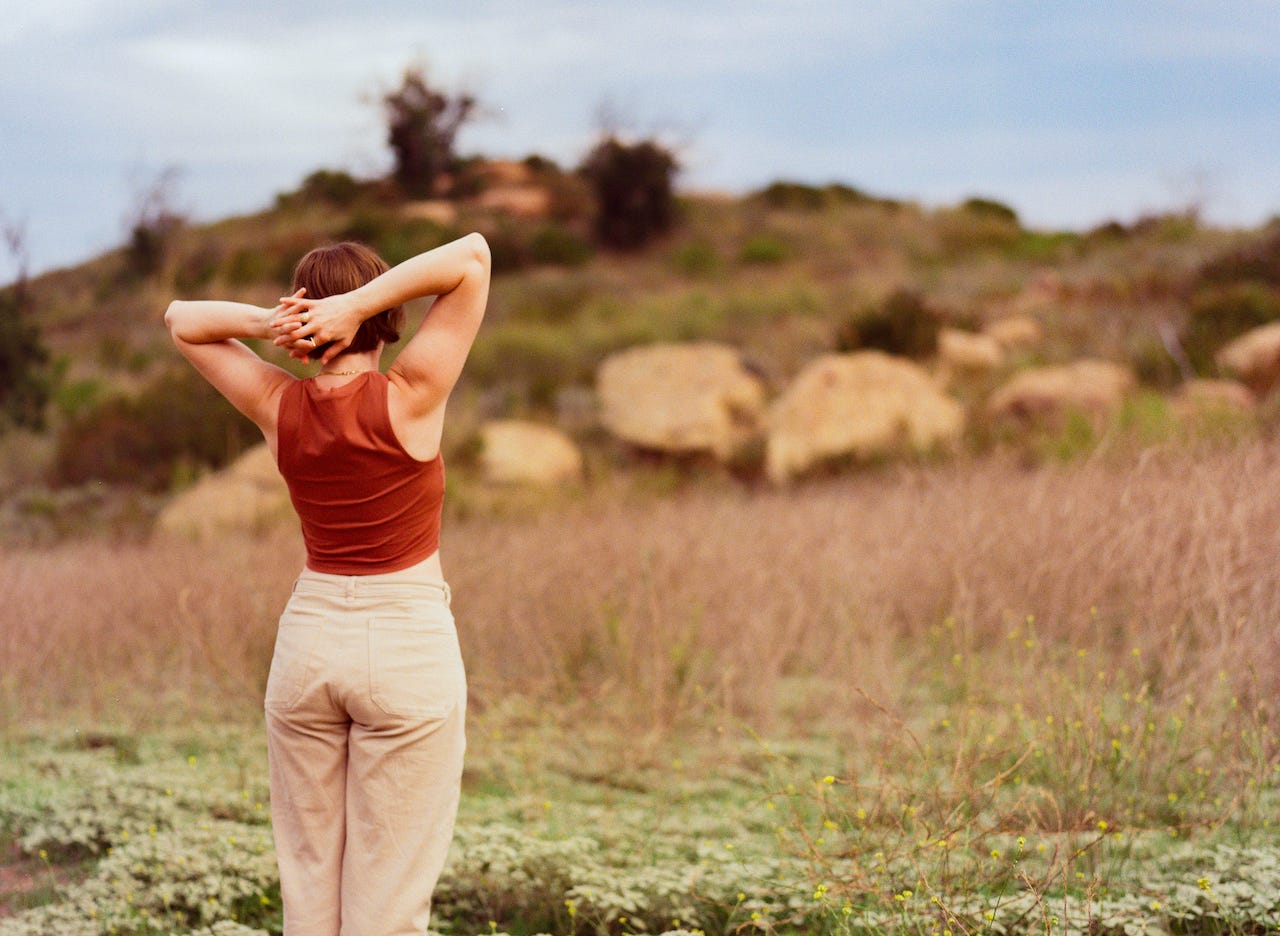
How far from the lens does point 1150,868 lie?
3848 millimetres

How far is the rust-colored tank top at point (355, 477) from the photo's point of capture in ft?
8.95

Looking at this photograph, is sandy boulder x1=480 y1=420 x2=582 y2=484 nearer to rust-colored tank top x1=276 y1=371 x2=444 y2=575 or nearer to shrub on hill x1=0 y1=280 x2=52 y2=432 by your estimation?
shrub on hill x1=0 y1=280 x2=52 y2=432

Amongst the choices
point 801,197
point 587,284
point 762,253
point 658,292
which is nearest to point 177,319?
point 587,284

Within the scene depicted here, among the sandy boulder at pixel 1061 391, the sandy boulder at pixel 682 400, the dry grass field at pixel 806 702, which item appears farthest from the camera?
the sandy boulder at pixel 682 400

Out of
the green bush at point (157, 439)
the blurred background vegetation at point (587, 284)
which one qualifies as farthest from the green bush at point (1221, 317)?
the green bush at point (157, 439)

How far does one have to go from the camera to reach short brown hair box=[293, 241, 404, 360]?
281 centimetres

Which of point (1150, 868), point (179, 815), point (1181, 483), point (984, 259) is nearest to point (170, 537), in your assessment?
point (179, 815)

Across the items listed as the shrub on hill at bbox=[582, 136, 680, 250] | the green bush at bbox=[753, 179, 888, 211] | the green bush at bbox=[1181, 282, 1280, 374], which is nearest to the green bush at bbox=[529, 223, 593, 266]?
the shrub on hill at bbox=[582, 136, 680, 250]

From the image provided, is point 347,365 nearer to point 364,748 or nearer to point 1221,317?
point 364,748

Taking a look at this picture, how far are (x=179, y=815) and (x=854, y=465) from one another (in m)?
9.21

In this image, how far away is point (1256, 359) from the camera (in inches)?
520

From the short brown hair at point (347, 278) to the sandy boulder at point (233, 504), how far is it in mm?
7534

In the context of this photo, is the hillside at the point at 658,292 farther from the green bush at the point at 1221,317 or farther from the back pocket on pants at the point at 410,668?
the back pocket on pants at the point at 410,668

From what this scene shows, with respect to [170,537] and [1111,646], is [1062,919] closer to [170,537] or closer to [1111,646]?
[1111,646]
